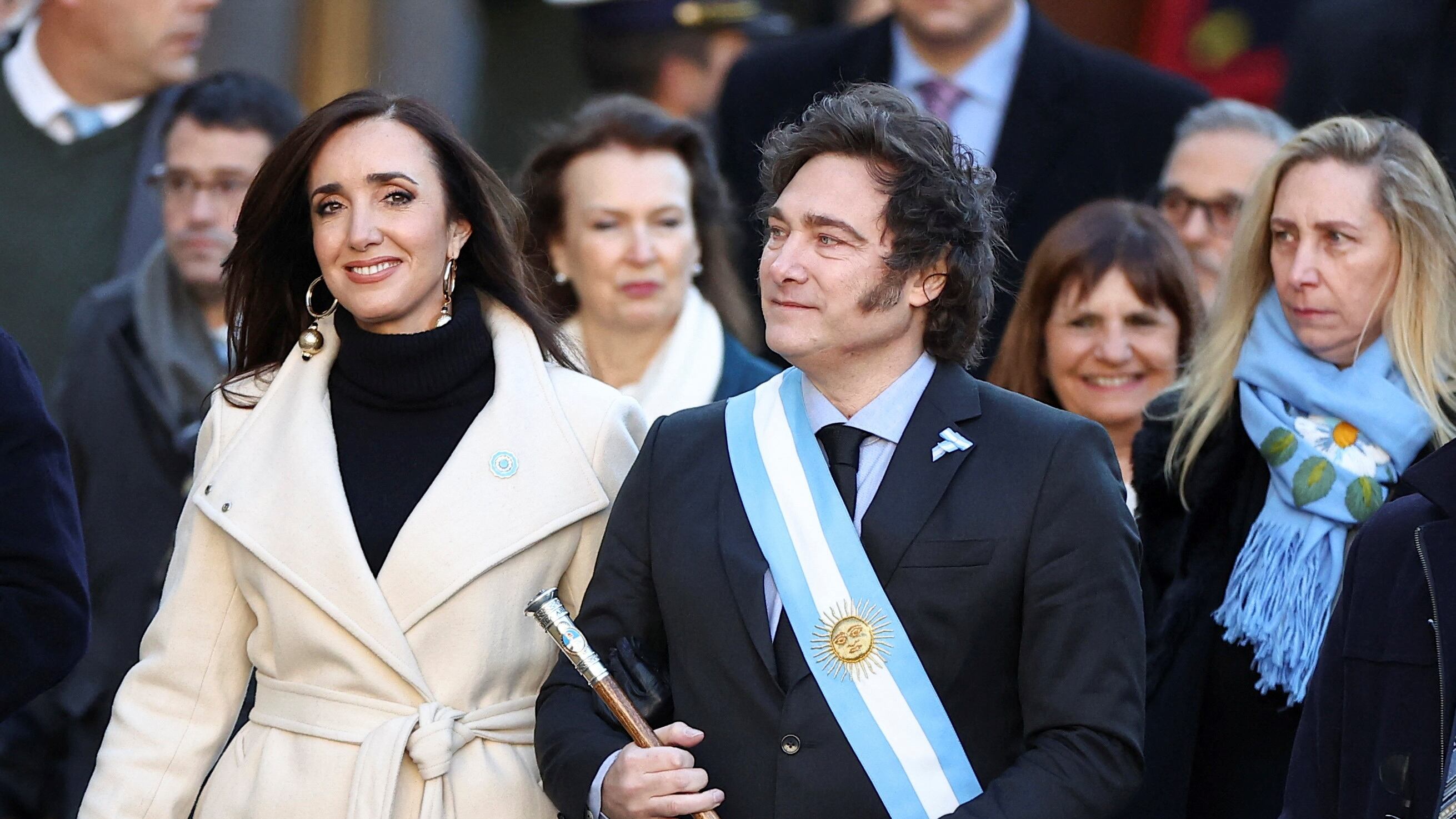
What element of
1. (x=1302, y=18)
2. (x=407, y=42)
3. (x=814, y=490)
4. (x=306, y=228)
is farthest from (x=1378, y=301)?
(x=407, y=42)

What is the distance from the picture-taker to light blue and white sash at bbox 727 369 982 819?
3053 mm

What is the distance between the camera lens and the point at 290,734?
3594 millimetres

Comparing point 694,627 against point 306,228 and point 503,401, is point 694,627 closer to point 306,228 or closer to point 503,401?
point 503,401

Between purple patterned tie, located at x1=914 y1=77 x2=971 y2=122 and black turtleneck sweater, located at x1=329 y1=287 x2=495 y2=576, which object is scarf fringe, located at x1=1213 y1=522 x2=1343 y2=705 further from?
purple patterned tie, located at x1=914 y1=77 x2=971 y2=122

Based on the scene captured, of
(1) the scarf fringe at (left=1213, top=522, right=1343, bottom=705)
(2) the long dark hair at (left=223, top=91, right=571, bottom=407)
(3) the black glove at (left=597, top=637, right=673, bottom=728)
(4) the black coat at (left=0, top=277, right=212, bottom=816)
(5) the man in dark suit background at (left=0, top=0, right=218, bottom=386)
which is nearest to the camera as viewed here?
(3) the black glove at (left=597, top=637, right=673, bottom=728)

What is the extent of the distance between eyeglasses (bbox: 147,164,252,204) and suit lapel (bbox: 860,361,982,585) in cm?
365

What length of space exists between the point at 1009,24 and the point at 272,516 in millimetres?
3576

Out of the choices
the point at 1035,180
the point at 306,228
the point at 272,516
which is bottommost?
the point at 272,516

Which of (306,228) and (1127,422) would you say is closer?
(306,228)

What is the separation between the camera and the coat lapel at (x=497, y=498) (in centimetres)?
357

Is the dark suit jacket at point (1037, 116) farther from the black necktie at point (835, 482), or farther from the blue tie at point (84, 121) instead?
the black necktie at point (835, 482)

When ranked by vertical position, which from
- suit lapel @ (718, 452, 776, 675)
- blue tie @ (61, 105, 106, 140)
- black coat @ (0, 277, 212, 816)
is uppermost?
blue tie @ (61, 105, 106, 140)

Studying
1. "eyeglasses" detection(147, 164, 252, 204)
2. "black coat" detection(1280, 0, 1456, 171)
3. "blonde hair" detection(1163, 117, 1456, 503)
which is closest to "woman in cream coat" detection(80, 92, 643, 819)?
"blonde hair" detection(1163, 117, 1456, 503)

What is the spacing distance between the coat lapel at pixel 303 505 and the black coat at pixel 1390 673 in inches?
63.9
